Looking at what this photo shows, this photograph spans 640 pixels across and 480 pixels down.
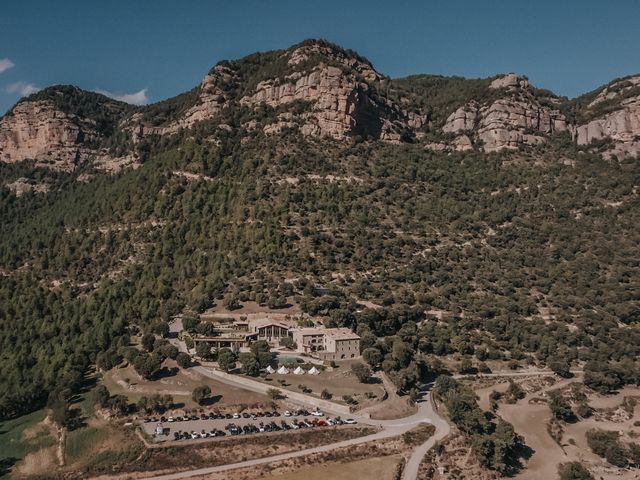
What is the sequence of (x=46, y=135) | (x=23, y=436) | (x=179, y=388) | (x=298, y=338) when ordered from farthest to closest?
(x=46, y=135)
(x=298, y=338)
(x=179, y=388)
(x=23, y=436)

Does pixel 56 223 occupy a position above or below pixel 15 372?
above

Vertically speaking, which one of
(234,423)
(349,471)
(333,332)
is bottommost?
(349,471)

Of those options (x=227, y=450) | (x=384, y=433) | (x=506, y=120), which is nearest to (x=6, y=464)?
(x=227, y=450)

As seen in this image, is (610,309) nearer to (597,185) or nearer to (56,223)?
(597,185)

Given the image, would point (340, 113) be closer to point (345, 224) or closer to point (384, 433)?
point (345, 224)

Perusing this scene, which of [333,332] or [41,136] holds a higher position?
[41,136]

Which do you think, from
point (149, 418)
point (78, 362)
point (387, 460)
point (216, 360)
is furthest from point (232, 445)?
point (78, 362)

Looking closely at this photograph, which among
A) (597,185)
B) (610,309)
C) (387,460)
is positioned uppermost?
(597,185)

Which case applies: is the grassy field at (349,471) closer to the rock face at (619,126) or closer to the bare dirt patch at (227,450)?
the bare dirt patch at (227,450)

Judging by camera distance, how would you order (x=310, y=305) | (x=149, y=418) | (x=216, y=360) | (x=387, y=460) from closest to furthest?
(x=387, y=460) < (x=149, y=418) < (x=216, y=360) < (x=310, y=305)
